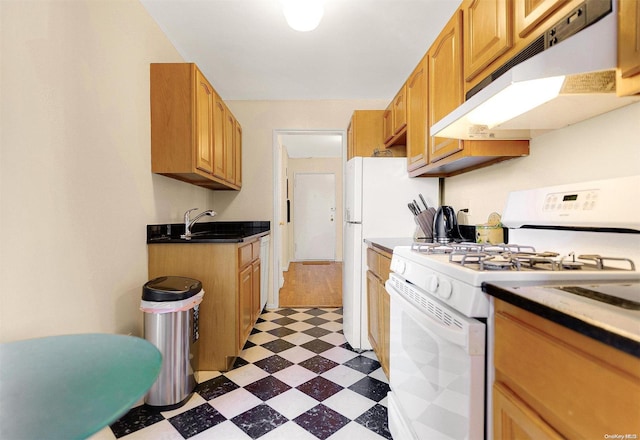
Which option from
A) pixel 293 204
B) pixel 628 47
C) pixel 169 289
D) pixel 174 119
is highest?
pixel 174 119

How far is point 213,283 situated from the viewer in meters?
2.04

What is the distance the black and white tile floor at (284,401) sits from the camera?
1.45 metres

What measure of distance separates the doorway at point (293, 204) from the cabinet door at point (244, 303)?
102 cm

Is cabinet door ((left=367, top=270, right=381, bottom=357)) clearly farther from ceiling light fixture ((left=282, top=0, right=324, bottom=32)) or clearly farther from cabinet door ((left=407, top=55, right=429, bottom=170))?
ceiling light fixture ((left=282, top=0, right=324, bottom=32))

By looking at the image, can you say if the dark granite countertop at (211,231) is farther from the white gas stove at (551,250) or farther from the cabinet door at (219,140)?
the white gas stove at (551,250)

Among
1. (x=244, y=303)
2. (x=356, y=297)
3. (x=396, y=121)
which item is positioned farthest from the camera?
(x=396, y=121)

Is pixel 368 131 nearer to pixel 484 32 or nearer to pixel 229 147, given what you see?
pixel 229 147

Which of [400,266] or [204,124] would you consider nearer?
[400,266]

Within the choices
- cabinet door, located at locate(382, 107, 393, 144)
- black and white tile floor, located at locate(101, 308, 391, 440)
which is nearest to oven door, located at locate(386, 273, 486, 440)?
black and white tile floor, located at locate(101, 308, 391, 440)

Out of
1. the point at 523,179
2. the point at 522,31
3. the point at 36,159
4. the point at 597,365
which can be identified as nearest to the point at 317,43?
the point at 522,31

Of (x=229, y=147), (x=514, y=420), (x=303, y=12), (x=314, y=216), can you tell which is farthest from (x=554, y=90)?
(x=314, y=216)

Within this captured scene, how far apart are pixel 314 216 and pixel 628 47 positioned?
5.95 metres

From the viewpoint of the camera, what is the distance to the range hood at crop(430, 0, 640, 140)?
0.80 meters

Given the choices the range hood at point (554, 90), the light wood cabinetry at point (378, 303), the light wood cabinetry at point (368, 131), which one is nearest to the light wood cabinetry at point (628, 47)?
the range hood at point (554, 90)
